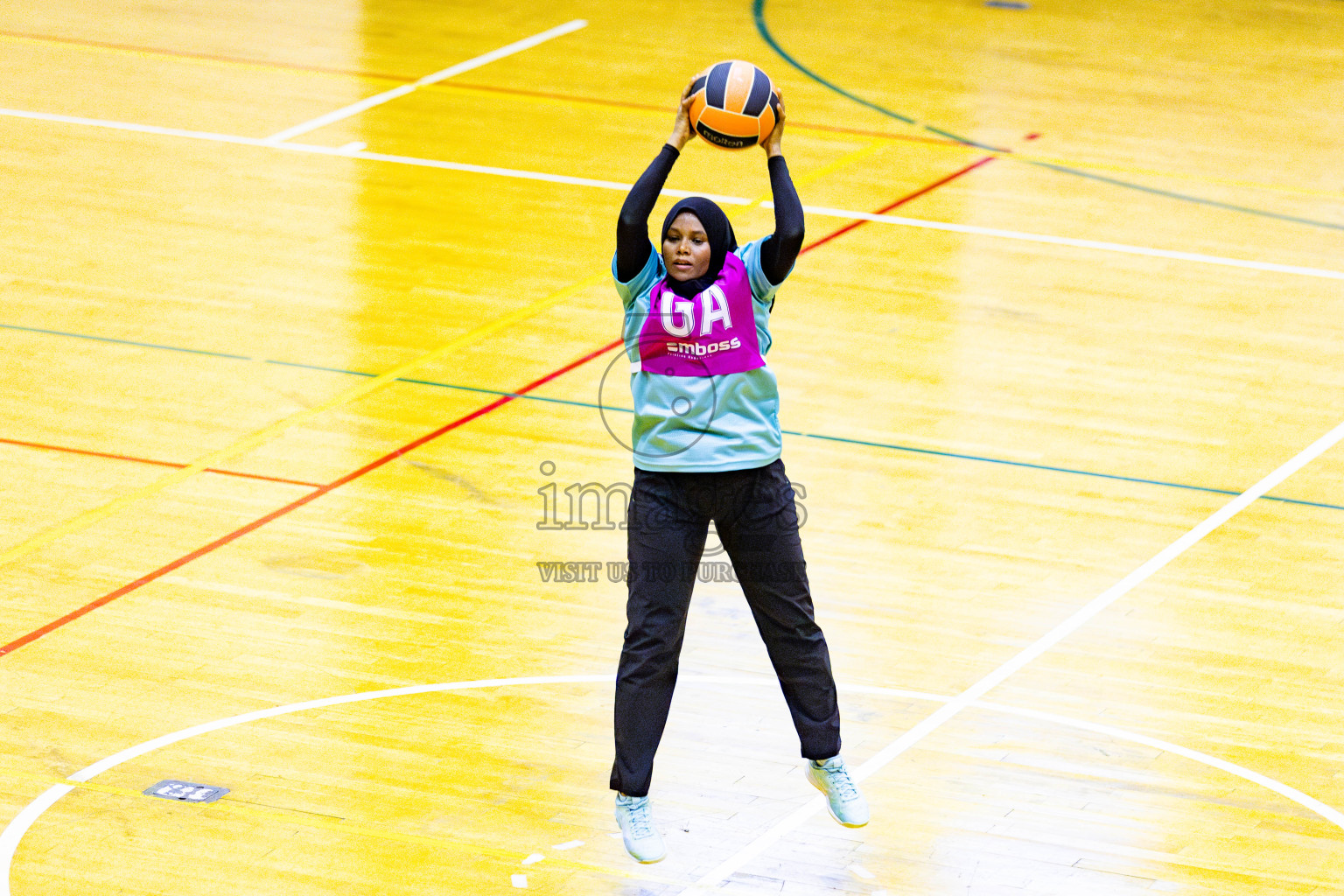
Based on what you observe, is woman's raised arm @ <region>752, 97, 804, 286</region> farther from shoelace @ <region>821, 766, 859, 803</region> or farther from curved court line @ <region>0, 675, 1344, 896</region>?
curved court line @ <region>0, 675, 1344, 896</region>

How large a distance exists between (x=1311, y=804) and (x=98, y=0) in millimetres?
15785

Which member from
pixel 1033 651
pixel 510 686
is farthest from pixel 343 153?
pixel 1033 651

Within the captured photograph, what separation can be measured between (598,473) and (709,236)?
4.02m

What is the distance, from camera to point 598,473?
972 cm

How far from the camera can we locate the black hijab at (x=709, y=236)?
19.0ft

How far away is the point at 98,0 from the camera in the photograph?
1956 centimetres

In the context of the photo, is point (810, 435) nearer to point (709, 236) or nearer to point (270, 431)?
point (270, 431)

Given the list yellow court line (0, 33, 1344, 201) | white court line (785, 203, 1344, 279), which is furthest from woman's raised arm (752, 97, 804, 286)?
yellow court line (0, 33, 1344, 201)

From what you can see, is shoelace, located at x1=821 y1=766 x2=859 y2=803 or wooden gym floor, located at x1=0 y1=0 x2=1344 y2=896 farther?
wooden gym floor, located at x1=0 y1=0 x2=1344 y2=896

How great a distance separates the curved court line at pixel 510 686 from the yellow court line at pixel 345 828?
10 cm

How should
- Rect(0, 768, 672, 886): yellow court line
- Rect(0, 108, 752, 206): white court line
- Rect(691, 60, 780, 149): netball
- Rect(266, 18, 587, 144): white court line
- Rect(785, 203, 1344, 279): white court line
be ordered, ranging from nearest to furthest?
Rect(691, 60, 780, 149): netball < Rect(0, 768, 672, 886): yellow court line < Rect(785, 203, 1344, 279): white court line < Rect(0, 108, 752, 206): white court line < Rect(266, 18, 587, 144): white court line

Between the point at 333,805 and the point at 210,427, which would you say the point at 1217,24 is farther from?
the point at 333,805

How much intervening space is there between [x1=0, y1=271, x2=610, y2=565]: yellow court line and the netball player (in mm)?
3821

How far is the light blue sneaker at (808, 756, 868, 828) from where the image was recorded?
6.19 metres
